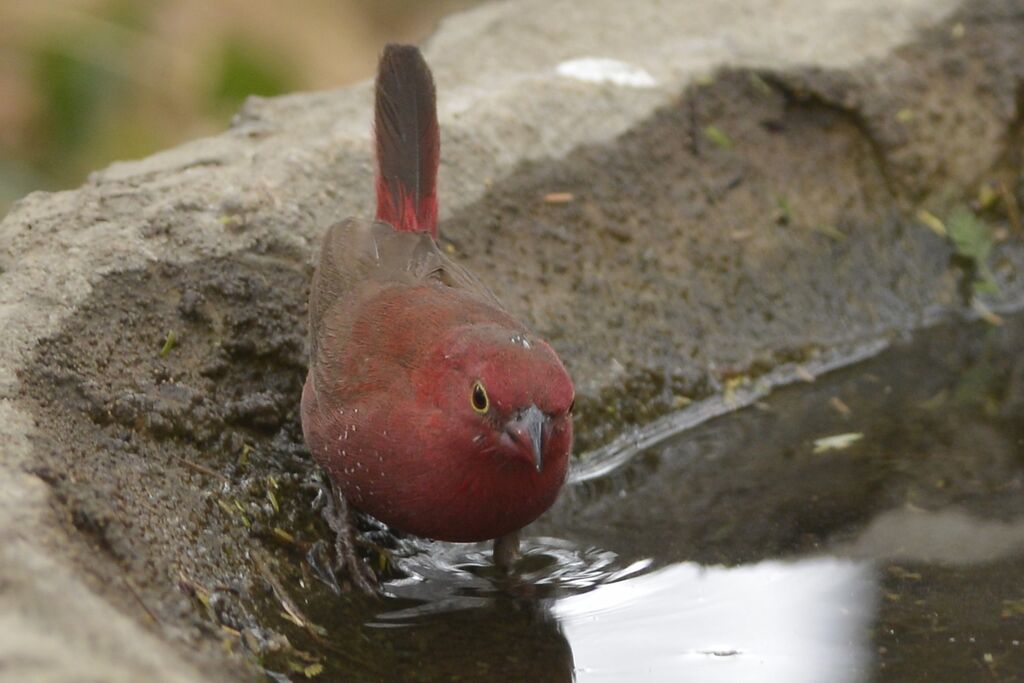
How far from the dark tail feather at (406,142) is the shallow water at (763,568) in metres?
1.05

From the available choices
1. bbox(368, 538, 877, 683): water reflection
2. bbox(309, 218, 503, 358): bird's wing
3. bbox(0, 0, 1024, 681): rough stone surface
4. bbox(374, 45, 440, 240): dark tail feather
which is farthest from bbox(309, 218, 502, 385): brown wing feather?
bbox(368, 538, 877, 683): water reflection

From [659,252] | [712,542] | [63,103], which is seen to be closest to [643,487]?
[712,542]

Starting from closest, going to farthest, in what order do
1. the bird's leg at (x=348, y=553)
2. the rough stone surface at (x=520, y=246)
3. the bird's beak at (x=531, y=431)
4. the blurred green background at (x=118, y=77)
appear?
1. the rough stone surface at (x=520, y=246)
2. the bird's beak at (x=531, y=431)
3. the bird's leg at (x=348, y=553)
4. the blurred green background at (x=118, y=77)

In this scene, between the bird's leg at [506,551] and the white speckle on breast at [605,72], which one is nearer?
the bird's leg at [506,551]

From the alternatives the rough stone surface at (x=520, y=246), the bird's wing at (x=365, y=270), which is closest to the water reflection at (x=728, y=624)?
the rough stone surface at (x=520, y=246)

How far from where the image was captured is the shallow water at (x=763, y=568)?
3.28 metres

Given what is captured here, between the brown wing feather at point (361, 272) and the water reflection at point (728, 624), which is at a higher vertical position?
the brown wing feather at point (361, 272)

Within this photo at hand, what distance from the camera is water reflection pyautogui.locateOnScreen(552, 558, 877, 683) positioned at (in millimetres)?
3252

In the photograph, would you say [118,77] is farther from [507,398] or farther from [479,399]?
[507,398]

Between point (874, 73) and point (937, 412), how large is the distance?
152 cm

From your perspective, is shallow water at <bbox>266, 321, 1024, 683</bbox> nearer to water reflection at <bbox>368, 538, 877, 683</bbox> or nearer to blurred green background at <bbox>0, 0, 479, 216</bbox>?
water reflection at <bbox>368, 538, 877, 683</bbox>

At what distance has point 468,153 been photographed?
16.1 ft

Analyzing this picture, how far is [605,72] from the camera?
5.42 m

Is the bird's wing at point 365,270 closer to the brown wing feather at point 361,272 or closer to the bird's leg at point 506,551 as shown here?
the brown wing feather at point 361,272
